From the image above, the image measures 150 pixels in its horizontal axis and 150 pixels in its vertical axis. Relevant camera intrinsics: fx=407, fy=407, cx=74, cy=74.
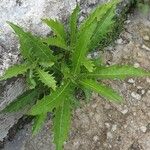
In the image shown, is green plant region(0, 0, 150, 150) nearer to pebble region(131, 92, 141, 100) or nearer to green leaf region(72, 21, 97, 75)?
green leaf region(72, 21, 97, 75)

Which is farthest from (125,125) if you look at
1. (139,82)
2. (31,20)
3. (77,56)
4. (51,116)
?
(31,20)

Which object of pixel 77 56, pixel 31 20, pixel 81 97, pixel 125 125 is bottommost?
pixel 125 125

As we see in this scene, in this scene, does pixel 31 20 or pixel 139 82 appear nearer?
pixel 31 20

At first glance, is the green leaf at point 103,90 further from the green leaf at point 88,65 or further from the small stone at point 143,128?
the small stone at point 143,128

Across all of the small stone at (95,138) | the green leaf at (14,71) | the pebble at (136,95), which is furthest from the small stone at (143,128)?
the green leaf at (14,71)

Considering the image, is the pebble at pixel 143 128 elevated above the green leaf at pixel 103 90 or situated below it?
below

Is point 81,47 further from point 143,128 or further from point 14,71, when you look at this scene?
point 143,128

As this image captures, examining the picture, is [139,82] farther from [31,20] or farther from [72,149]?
[31,20]
